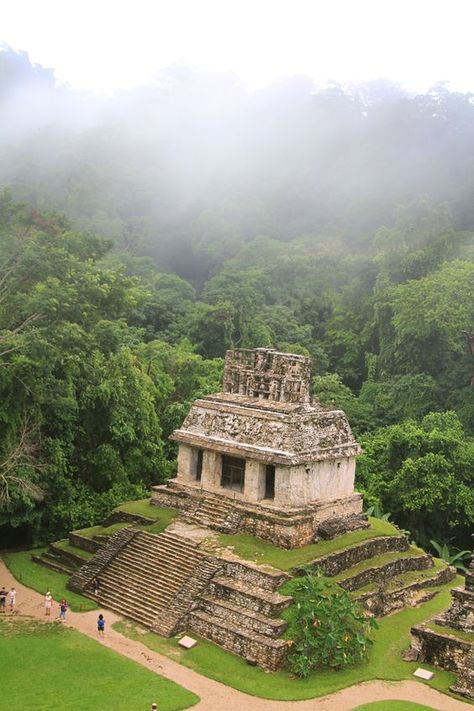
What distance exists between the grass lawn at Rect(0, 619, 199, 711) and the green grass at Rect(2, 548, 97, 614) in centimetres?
164

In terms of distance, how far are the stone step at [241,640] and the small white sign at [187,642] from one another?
1.21 feet

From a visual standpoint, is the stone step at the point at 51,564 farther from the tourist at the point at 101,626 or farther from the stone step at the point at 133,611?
the tourist at the point at 101,626

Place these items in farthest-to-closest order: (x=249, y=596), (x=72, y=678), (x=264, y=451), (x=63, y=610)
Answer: (x=264, y=451)
(x=63, y=610)
(x=249, y=596)
(x=72, y=678)

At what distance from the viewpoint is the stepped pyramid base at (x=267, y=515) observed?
58.5 feet

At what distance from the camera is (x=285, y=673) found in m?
14.5

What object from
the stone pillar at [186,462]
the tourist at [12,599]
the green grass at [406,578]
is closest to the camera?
the tourist at [12,599]

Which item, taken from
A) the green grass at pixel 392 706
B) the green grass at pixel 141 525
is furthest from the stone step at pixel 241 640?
the green grass at pixel 141 525

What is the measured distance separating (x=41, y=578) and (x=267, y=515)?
20.2ft

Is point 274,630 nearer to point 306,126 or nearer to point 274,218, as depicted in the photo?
point 274,218

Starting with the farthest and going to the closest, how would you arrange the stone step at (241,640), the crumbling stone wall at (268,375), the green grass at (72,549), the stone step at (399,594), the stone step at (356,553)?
the crumbling stone wall at (268,375) < the green grass at (72,549) < the stone step at (399,594) < the stone step at (356,553) < the stone step at (241,640)

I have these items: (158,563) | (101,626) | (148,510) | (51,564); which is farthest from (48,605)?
(148,510)

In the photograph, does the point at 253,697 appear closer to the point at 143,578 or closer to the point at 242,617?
the point at 242,617

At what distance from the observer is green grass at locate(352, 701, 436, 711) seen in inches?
516

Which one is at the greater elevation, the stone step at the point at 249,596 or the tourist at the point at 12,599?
the stone step at the point at 249,596
